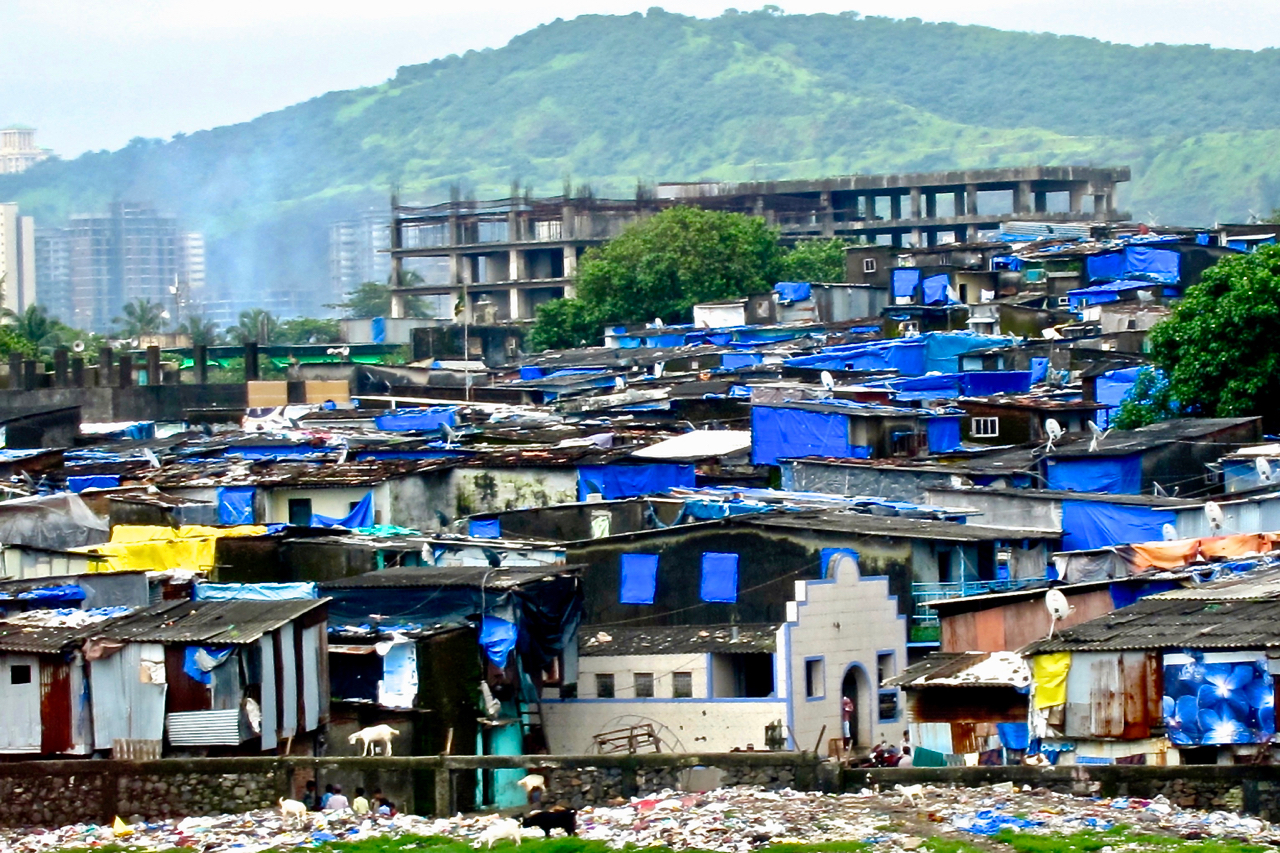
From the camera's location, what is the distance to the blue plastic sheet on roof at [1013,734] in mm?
21594

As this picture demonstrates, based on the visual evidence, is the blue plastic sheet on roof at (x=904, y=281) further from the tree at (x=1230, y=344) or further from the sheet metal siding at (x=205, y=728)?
the sheet metal siding at (x=205, y=728)

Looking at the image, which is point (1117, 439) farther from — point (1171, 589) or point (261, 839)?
point (261, 839)

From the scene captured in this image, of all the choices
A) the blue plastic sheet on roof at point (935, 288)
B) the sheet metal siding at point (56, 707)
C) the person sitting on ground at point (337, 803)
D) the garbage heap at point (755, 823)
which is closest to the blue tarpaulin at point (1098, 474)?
the garbage heap at point (755, 823)

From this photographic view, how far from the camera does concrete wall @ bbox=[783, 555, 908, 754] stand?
2666cm

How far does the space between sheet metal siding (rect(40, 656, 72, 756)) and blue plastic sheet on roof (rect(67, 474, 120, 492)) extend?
16.7 meters

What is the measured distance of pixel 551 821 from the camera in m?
18.1

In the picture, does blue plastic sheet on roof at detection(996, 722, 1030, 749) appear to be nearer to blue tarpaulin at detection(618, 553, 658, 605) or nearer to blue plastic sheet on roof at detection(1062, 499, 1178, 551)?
blue plastic sheet on roof at detection(1062, 499, 1178, 551)

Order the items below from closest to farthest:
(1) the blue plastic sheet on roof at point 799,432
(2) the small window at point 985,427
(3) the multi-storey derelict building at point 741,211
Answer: (1) the blue plastic sheet on roof at point 799,432, (2) the small window at point 985,427, (3) the multi-storey derelict building at point 741,211

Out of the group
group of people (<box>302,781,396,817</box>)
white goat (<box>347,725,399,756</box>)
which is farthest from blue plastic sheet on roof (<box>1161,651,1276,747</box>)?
white goat (<box>347,725,399,756</box>)

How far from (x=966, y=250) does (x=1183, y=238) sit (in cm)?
1008

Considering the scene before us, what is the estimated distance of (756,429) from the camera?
131 ft

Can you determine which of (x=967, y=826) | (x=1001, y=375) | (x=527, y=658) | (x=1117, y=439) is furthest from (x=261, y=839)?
(x=1001, y=375)

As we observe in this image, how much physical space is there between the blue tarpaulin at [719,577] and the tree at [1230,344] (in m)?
12.4

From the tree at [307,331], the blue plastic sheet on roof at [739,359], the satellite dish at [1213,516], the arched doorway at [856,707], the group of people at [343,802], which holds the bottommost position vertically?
the arched doorway at [856,707]
